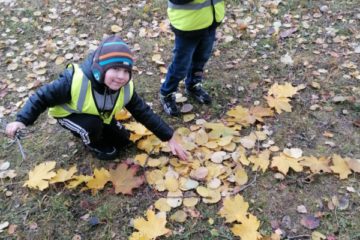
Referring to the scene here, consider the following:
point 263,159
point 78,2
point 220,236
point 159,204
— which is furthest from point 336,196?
point 78,2

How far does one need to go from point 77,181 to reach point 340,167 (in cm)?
168

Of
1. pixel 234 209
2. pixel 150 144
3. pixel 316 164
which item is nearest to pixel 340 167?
pixel 316 164

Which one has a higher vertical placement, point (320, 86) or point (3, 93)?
point (3, 93)

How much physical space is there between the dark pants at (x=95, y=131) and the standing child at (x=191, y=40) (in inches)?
19.7

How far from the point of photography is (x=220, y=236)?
2256 mm

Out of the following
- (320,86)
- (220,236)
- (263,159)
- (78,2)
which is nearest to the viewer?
(220,236)

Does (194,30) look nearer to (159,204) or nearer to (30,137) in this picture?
(159,204)

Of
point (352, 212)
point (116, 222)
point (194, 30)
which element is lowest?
point (352, 212)

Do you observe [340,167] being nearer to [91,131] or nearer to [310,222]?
[310,222]

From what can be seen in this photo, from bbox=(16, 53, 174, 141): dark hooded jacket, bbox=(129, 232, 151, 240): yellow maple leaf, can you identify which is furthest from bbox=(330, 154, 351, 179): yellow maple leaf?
bbox=(16, 53, 174, 141): dark hooded jacket

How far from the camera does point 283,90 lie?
125 inches

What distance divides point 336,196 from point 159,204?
3.55ft

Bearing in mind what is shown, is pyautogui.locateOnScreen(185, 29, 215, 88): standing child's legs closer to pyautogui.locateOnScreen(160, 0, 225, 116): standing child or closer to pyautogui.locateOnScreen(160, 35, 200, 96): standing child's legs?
pyautogui.locateOnScreen(160, 0, 225, 116): standing child

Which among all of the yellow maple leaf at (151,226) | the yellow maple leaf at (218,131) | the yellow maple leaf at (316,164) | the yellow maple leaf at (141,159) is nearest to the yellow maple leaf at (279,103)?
the yellow maple leaf at (218,131)
